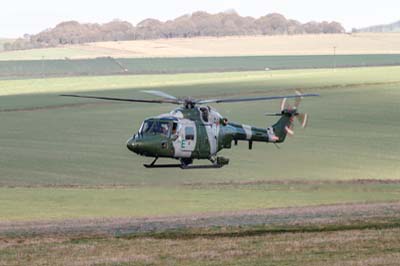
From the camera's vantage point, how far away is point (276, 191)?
3800 centimetres

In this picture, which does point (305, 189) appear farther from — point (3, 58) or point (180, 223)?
point (3, 58)

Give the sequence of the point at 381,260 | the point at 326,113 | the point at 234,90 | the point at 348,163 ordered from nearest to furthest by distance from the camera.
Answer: the point at 381,260
the point at 348,163
the point at 326,113
the point at 234,90

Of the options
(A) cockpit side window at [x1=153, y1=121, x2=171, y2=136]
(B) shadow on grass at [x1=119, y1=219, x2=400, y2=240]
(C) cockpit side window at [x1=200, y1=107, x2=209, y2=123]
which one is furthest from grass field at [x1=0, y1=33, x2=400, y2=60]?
(B) shadow on grass at [x1=119, y1=219, x2=400, y2=240]

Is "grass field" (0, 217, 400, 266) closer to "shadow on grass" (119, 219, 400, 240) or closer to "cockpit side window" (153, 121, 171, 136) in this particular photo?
"shadow on grass" (119, 219, 400, 240)

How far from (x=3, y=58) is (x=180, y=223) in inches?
5635

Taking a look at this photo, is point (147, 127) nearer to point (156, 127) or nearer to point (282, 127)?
point (156, 127)

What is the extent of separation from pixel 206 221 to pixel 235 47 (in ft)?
519

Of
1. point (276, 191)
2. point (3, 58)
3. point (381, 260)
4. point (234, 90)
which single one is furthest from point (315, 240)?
point (3, 58)

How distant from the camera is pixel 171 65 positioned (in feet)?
463

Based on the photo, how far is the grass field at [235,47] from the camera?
174 m

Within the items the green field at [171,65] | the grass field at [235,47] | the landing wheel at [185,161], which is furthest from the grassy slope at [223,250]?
the grass field at [235,47]

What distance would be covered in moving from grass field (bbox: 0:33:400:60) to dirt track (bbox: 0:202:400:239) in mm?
139551

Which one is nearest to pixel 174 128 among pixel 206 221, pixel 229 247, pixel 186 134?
pixel 186 134

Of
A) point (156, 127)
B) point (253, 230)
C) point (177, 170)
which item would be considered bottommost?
point (177, 170)
